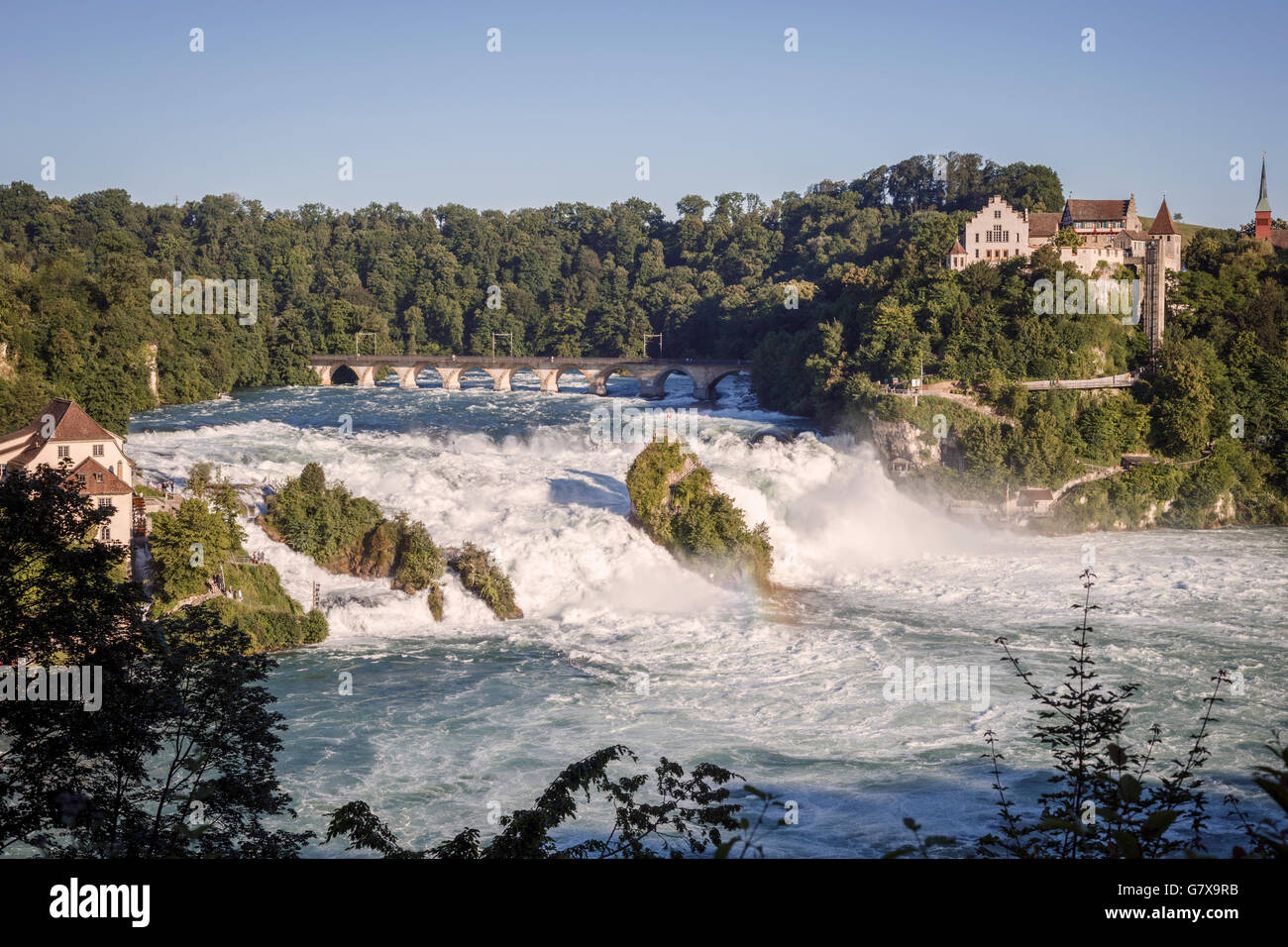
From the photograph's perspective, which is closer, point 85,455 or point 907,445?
point 85,455

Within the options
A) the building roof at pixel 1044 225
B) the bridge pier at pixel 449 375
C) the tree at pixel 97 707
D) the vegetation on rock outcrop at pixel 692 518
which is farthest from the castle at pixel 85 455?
the bridge pier at pixel 449 375

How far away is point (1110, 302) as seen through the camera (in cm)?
6300

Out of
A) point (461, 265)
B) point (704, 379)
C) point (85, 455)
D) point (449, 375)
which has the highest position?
point (461, 265)

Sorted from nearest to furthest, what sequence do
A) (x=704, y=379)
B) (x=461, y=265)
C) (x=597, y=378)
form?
(x=704, y=379)
(x=597, y=378)
(x=461, y=265)

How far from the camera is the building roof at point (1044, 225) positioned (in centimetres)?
6888

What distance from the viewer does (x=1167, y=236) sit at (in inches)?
2680

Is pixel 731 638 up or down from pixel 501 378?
down

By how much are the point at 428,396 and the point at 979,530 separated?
44.7m

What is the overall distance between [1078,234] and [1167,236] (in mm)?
5134

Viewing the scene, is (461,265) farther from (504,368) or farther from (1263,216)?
(1263,216)
